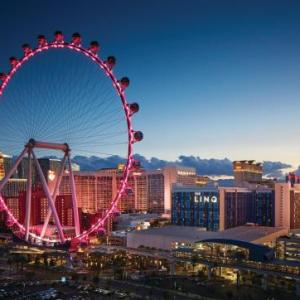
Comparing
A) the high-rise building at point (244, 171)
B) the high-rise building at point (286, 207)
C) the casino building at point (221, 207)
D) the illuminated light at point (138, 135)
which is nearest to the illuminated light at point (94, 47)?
the illuminated light at point (138, 135)

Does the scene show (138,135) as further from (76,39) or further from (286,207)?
(286,207)

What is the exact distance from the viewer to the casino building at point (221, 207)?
40.2 meters

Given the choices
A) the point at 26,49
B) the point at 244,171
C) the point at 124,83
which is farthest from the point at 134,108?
the point at 244,171

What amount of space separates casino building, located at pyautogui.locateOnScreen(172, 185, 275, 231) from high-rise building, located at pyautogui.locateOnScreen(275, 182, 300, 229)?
4.32ft

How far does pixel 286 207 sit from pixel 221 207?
21.9 feet

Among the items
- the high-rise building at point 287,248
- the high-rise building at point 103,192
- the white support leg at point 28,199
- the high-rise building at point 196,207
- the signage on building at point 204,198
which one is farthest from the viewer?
the high-rise building at point 103,192

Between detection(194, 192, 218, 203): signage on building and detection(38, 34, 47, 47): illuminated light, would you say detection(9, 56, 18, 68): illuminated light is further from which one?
detection(194, 192, 218, 203): signage on building

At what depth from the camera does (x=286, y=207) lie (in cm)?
4225

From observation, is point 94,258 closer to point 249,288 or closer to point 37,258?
point 37,258

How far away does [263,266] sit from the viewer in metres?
24.0

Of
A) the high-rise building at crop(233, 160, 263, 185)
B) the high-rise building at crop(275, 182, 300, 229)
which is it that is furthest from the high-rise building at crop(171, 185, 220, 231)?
the high-rise building at crop(233, 160, 263, 185)

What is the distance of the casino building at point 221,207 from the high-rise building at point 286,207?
51.9 inches

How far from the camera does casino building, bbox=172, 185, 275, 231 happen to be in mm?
40188

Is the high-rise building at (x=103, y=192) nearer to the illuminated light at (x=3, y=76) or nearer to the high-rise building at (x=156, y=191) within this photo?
the high-rise building at (x=156, y=191)
